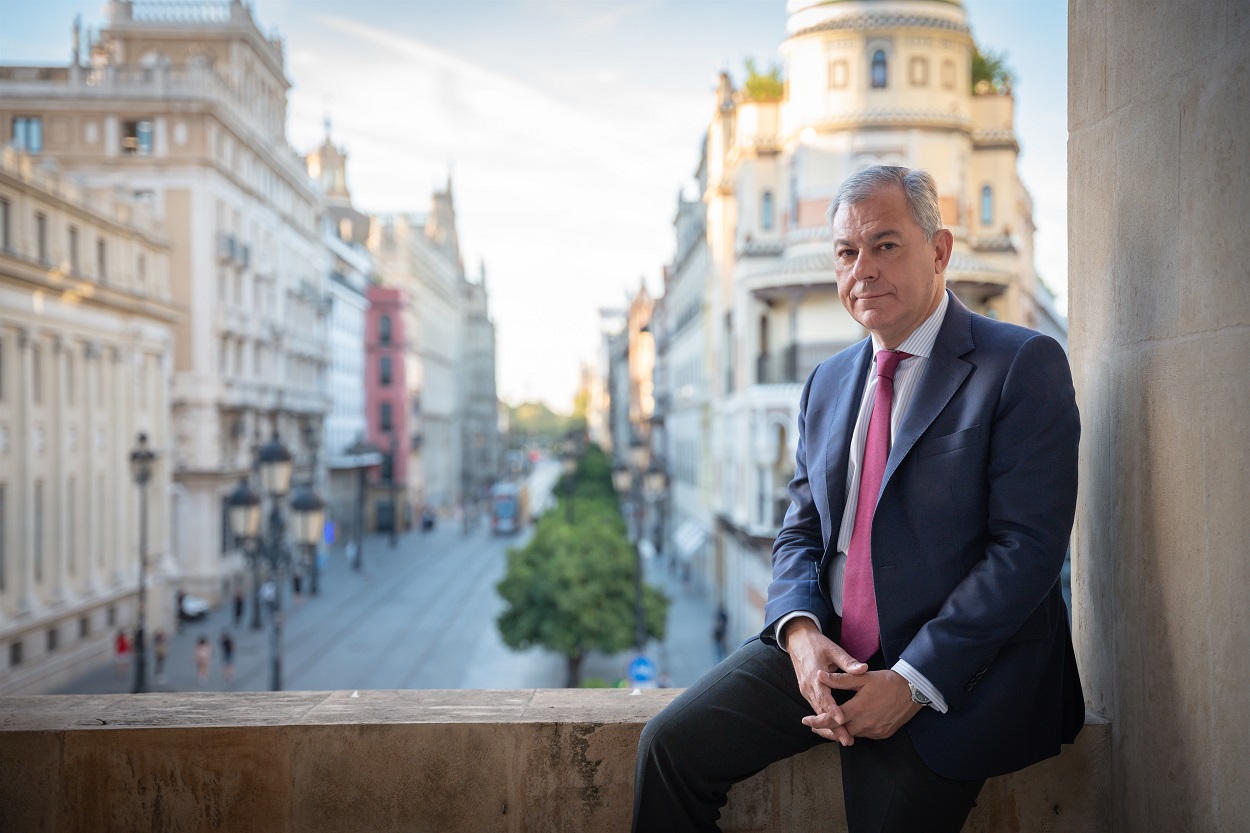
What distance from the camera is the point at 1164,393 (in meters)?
2.96

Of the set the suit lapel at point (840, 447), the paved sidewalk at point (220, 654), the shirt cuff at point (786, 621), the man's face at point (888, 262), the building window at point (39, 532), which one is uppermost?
the man's face at point (888, 262)

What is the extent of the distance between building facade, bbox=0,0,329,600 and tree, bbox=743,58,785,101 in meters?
19.6

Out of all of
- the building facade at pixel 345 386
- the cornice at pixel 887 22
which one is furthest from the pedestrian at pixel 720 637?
the building facade at pixel 345 386

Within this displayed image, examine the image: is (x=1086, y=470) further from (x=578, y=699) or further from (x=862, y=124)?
(x=862, y=124)

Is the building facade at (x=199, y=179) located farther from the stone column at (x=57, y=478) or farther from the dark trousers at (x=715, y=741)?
the dark trousers at (x=715, y=741)

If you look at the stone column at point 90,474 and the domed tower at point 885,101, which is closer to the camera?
the domed tower at point 885,101

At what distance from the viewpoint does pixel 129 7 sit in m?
48.4

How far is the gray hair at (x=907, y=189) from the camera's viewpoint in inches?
121

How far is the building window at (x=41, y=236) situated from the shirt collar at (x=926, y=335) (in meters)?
28.2

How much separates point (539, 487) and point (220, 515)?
92.3 m

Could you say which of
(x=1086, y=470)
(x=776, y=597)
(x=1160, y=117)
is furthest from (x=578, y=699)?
(x=1160, y=117)

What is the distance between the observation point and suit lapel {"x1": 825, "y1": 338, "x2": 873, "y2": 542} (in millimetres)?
3232

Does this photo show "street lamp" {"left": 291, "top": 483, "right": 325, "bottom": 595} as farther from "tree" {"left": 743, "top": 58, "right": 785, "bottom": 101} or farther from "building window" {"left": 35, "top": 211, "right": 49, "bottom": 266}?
"tree" {"left": 743, "top": 58, "right": 785, "bottom": 101}

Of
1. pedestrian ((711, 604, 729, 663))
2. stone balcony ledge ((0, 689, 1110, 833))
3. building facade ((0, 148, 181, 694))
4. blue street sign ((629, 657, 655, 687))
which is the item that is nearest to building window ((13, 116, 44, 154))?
building facade ((0, 148, 181, 694))
